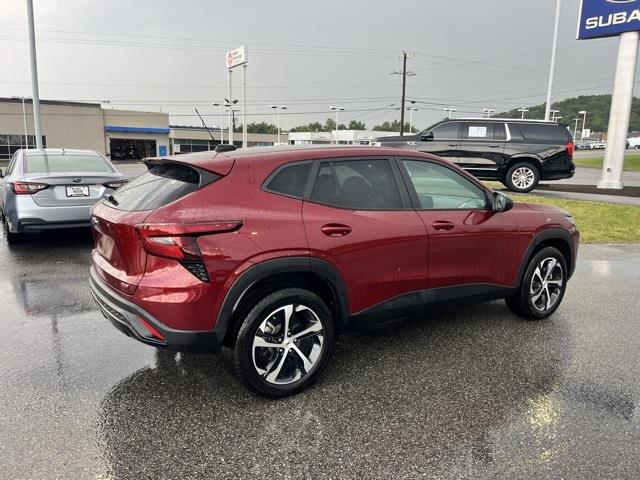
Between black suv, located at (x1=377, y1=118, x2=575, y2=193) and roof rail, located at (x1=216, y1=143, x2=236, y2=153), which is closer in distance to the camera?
roof rail, located at (x1=216, y1=143, x2=236, y2=153)

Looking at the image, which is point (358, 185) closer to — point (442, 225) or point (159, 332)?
point (442, 225)

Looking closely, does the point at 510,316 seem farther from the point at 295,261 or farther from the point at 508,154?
the point at 508,154

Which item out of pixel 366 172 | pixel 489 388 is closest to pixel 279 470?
pixel 489 388

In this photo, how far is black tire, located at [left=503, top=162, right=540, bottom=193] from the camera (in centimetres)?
1391

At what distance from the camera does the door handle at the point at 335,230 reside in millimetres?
3338

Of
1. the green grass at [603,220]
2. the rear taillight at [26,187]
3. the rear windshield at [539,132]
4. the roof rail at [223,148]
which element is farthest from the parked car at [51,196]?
the rear windshield at [539,132]

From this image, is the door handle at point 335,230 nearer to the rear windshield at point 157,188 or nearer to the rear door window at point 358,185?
the rear door window at point 358,185

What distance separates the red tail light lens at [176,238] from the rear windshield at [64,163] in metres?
5.32

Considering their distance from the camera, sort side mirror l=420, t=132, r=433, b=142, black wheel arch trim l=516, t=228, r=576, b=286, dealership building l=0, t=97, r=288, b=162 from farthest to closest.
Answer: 1. dealership building l=0, t=97, r=288, b=162
2. side mirror l=420, t=132, r=433, b=142
3. black wheel arch trim l=516, t=228, r=576, b=286

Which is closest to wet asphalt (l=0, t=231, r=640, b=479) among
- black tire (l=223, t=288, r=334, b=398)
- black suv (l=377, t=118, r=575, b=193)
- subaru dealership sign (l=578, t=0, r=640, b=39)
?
black tire (l=223, t=288, r=334, b=398)

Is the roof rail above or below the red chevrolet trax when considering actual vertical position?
above

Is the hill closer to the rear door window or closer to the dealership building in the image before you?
the dealership building

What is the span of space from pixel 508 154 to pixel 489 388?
11.7 meters

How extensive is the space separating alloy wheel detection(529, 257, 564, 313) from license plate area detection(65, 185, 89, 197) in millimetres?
5915
